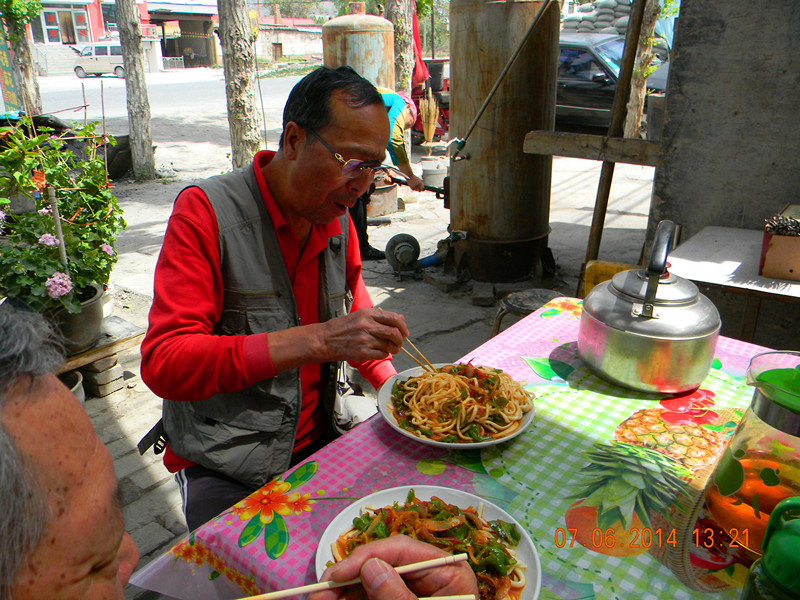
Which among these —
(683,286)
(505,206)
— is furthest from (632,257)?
(683,286)

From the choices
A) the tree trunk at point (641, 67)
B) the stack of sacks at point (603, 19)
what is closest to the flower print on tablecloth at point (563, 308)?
the tree trunk at point (641, 67)

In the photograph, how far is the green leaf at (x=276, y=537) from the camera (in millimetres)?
1027

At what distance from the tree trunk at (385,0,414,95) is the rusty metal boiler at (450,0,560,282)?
3923 millimetres

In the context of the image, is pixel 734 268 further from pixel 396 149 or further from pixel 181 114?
pixel 181 114

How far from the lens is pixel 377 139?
166cm

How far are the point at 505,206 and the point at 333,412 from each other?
3.46 metres

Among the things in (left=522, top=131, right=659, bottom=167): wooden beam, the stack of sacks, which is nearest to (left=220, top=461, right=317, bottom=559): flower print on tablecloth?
(left=522, top=131, right=659, bottom=167): wooden beam

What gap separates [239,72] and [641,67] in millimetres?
7487

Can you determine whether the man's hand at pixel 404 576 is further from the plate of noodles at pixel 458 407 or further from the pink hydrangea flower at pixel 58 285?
the pink hydrangea flower at pixel 58 285

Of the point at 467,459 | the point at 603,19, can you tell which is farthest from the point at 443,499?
the point at 603,19

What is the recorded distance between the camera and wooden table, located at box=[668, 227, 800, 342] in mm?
2211

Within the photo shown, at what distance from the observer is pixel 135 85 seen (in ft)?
26.3

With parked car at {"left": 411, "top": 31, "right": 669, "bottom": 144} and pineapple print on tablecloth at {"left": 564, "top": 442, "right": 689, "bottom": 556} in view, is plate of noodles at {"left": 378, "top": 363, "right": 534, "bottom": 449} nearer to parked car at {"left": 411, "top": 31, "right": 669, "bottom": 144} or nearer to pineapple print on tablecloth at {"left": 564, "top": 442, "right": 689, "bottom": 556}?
pineapple print on tablecloth at {"left": 564, "top": 442, "right": 689, "bottom": 556}

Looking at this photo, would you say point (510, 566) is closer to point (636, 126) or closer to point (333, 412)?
point (333, 412)
